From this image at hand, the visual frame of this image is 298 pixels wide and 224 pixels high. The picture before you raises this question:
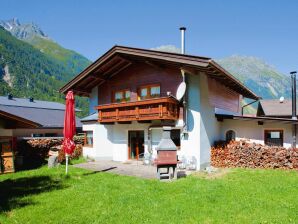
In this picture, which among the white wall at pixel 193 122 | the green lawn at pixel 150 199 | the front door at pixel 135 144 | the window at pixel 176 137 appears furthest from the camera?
the front door at pixel 135 144

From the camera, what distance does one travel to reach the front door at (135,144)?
741 inches

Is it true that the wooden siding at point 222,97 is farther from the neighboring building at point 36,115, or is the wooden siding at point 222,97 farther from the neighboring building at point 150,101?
the neighboring building at point 36,115

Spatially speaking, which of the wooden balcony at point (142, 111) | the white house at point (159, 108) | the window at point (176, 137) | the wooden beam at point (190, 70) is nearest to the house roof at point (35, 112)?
the white house at point (159, 108)

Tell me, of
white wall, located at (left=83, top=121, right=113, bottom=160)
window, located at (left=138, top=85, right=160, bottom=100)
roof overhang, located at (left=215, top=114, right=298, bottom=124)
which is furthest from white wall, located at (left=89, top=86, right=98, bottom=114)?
roof overhang, located at (left=215, top=114, right=298, bottom=124)

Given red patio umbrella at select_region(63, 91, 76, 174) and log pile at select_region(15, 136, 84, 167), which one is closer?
red patio umbrella at select_region(63, 91, 76, 174)

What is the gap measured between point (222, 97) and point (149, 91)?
5.29m

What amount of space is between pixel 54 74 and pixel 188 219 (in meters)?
183

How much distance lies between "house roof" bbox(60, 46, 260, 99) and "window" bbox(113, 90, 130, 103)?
59.9 inches

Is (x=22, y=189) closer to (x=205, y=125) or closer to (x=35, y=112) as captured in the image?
(x=205, y=125)

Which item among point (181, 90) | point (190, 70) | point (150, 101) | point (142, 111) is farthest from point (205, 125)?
point (142, 111)

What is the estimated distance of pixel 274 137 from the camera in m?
17.7

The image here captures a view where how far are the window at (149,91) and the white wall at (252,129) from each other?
5122mm

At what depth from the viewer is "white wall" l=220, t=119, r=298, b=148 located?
1706 cm

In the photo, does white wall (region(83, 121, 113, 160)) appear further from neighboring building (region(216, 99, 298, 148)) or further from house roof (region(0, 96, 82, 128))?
house roof (region(0, 96, 82, 128))
